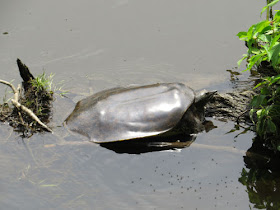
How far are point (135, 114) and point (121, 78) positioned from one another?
5.02 feet

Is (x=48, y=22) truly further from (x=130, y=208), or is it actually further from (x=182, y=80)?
(x=130, y=208)

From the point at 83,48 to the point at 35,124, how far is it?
7.14 feet

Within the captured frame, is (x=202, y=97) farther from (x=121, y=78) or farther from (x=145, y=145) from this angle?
(x=121, y=78)

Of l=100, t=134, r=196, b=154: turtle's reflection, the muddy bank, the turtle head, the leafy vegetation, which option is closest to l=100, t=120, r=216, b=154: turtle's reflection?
l=100, t=134, r=196, b=154: turtle's reflection

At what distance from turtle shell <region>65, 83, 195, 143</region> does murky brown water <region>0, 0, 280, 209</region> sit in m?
0.21

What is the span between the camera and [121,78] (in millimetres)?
6020

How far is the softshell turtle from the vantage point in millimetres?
4539

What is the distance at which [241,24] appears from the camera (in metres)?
7.01

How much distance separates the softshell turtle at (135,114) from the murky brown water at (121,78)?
196mm

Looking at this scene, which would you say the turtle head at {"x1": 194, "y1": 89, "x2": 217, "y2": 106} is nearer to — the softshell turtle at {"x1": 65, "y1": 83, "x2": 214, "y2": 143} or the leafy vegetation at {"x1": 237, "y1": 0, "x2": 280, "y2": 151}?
the softshell turtle at {"x1": 65, "y1": 83, "x2": 214, "y2": 143}

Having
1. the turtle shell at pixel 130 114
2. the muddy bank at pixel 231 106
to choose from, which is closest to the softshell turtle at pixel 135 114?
the turtle shell at pixel 130 114

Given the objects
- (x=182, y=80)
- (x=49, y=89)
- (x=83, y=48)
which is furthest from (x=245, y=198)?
(x=83, y=48)

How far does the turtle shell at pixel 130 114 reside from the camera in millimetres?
4535

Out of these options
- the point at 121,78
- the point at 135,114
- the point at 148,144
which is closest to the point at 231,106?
the point at 148,144
